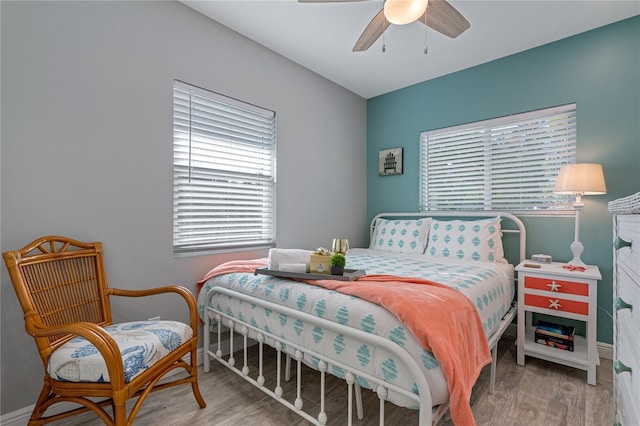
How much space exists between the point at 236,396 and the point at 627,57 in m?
3.80

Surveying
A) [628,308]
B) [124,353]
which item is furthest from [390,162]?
[124,353]

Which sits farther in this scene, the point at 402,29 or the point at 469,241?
the point at 469,241

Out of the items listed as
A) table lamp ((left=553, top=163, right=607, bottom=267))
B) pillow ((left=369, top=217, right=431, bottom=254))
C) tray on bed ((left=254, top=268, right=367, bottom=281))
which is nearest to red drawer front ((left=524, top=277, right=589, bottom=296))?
table lamp ((left=553, top=163, right=607, bottom=267))

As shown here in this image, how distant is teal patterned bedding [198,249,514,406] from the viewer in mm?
1142

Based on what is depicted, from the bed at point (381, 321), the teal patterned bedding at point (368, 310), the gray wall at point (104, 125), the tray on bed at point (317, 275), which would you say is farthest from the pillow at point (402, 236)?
the tray on bed at point (317, 275)

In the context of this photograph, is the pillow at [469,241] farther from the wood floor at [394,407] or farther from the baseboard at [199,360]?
the wood floor at [394,407]

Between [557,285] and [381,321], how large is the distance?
173 centimetres

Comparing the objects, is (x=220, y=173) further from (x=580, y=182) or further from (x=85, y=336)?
(x=580, y=182)

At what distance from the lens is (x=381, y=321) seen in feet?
3.98

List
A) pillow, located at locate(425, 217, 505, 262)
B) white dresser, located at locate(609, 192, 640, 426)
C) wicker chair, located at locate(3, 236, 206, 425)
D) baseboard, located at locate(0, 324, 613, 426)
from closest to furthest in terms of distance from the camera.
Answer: white dresser, located at locate(609, 192, 640, 426)
wicker chair, located at locate(3, 236, 206, 425)
baseboard, located at locate(0, 324, 613, 426)
pillow, located at locate(425, 217, 505, 262)

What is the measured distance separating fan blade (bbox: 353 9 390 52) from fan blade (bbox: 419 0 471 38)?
0.23 metres

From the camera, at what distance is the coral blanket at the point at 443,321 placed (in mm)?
1068

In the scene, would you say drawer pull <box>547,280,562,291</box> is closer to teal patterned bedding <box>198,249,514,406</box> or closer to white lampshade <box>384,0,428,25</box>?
teal patterned bedding <box>198,249,514,406</box>

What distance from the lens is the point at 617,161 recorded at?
237cm
